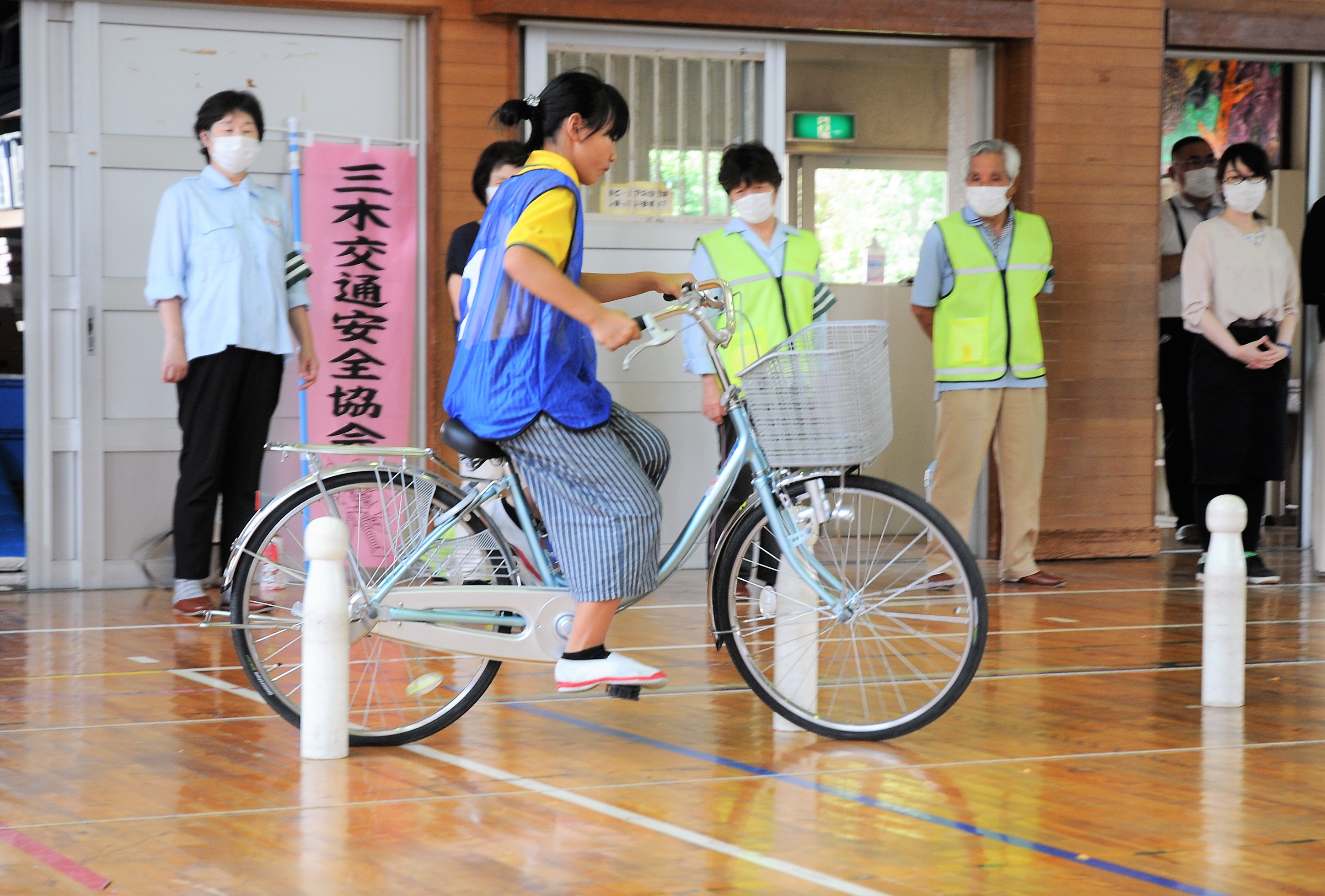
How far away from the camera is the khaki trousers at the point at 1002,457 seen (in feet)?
19.8

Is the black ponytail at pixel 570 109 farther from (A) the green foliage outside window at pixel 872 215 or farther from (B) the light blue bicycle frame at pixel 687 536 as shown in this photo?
(A) the green foliage outside window at pixel 872 215

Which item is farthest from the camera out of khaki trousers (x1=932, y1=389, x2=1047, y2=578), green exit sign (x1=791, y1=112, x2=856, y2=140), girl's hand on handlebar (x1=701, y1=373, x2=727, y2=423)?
green exit sign (x1=791, y1=112, x2=856, y2=140)

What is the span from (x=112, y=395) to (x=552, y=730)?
321 cm

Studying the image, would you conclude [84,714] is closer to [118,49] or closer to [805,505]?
[805,505]

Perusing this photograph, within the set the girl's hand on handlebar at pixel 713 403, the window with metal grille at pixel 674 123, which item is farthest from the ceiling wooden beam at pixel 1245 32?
the girl's hand on handlebar at pixel 713 403

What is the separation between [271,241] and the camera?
5598mm

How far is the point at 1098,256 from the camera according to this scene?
272 inches

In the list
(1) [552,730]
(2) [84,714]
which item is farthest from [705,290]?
(2) [84,714]

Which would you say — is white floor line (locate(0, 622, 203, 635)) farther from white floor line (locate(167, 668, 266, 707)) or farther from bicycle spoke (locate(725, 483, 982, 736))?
bicycle spoke (locate(725, 483, 982, 736))

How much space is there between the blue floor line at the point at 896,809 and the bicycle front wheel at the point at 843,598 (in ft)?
0.74

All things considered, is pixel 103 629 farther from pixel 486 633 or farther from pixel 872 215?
pixel 872 215

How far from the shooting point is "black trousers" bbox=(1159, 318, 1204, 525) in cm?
775

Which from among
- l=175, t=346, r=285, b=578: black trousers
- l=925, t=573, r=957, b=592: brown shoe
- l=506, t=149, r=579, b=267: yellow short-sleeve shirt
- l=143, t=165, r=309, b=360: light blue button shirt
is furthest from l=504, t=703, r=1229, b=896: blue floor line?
l=143, t=165, r=309, b=360: light blue button shirt

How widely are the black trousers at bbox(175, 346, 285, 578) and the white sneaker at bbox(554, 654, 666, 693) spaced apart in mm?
2652
